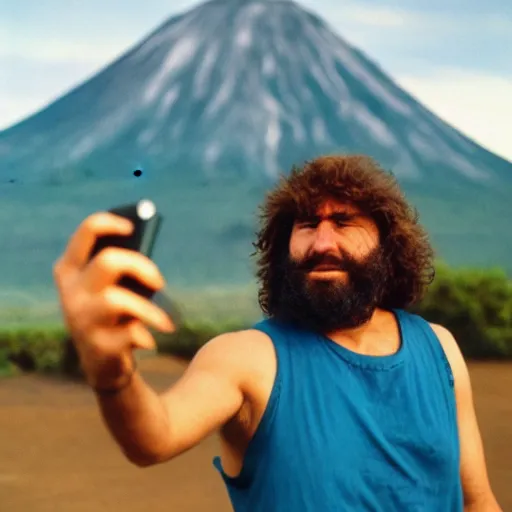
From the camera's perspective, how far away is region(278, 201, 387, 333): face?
27.1 inches

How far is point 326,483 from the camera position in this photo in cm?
62

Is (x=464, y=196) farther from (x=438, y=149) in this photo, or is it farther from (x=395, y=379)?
(x=395, y=379)

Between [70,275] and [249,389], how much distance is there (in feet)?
0.93

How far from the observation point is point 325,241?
2.27ft

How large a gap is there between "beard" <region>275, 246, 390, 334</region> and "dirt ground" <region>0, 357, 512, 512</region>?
143 cm

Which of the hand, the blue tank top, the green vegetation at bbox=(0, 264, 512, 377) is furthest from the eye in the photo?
the green vegetation at bbox=(0, 264, 512, 377)

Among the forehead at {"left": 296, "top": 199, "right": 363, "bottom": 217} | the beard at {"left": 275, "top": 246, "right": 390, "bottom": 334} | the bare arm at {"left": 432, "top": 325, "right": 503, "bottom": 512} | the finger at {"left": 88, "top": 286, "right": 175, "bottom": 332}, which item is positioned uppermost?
the forehead at {"left": 296, "top": 199, "right": 363, "bottom": 217}

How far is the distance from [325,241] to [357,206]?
0.07 m

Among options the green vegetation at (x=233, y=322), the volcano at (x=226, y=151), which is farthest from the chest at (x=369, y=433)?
the green vegetation at (x=233, y=322)

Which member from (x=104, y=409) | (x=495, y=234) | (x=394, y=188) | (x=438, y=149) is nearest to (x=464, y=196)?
(x=495, y=234)

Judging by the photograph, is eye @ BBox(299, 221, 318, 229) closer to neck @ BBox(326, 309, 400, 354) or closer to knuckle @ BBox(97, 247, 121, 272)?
neck @ BBox(326, 309, 400, 354)

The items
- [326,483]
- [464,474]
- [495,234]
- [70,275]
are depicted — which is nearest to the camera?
[70,275]

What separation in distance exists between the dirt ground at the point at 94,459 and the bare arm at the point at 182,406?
146cm

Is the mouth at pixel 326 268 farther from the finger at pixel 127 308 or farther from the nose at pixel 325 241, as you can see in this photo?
the finger at pixel 127 308
